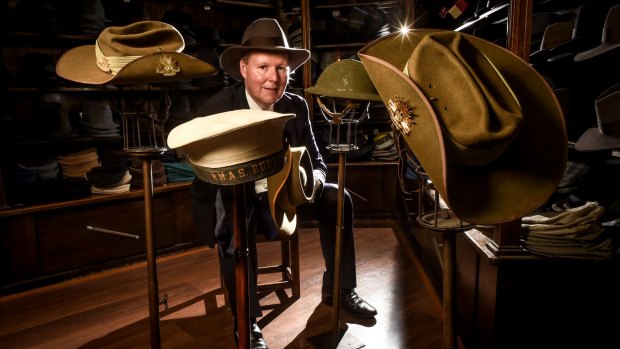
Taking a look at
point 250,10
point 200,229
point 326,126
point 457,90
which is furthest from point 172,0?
point 457,90

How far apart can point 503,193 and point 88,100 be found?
317cm

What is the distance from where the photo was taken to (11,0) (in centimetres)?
280

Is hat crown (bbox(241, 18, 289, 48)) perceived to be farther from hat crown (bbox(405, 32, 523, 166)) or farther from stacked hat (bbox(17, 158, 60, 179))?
stacked hat (bbox(17, 158, 60, 179))

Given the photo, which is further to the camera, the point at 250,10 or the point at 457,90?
the point at 250,10

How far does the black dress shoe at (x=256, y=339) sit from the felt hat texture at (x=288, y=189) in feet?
1.94

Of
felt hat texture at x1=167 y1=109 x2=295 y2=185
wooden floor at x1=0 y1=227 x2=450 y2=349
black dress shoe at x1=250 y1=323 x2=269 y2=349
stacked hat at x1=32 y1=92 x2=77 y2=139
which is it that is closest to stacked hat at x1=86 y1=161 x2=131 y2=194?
stacked hat at x1=32 y1=92 x2=77 y2=139

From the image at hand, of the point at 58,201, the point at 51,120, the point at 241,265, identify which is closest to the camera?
the point at 241,265

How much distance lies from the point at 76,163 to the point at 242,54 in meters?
1.57

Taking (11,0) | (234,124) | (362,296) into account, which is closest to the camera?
(234,124)

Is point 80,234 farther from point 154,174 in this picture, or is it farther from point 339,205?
point 339,205

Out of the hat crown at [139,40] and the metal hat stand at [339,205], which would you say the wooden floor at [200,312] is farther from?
the hat crown at [139,40]

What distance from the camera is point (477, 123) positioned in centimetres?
77

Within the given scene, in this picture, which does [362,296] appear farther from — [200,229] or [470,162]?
[470,162]

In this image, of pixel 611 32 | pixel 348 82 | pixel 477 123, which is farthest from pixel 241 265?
pixel 611 32
